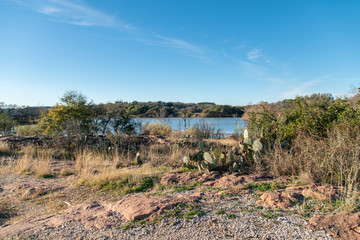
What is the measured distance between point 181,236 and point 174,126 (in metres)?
16.7

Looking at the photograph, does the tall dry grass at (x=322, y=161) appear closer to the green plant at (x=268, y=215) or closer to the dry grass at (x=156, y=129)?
the green plant at (x=268, y=215)

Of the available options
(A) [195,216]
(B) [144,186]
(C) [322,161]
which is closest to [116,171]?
(B) [144,186]

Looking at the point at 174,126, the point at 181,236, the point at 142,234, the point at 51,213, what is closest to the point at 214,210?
the point at 181,236

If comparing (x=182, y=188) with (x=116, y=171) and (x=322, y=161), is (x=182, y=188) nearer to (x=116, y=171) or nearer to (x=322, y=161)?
(x=116, y=171)

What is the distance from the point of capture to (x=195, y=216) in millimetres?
3412

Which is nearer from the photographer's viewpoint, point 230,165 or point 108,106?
point 230,165

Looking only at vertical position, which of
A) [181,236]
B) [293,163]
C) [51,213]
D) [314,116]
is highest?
[314,116]

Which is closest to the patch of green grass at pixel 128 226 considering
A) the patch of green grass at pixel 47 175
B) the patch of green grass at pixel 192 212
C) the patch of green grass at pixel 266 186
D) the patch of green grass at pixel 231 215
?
the patch of green grass at pixel 192 212

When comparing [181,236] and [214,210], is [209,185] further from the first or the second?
[181,236]

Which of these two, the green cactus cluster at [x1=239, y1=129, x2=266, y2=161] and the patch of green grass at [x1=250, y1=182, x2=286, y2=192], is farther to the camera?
the green cactus cluster at [x1=239, y1=129, x2=266, y2=161]

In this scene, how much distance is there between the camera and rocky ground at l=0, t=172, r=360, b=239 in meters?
2.96

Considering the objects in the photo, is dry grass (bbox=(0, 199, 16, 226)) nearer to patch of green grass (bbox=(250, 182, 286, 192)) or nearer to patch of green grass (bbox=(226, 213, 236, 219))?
patch of green grass (bbox=(226, 213, 236, 219))

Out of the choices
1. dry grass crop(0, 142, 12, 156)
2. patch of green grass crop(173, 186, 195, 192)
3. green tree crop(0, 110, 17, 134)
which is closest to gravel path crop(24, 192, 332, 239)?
patch of green grass crop(173, 186, 195, 192)

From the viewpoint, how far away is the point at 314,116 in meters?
6.95
